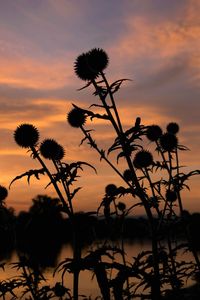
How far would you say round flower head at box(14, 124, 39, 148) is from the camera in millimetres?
9259

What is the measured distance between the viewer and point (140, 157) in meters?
10.7

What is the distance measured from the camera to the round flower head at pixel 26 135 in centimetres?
926

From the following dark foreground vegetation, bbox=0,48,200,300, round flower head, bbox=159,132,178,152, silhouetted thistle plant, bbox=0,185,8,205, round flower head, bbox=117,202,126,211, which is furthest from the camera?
round flower head, bbox=117,202,126,211

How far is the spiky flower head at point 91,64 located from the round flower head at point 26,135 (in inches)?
70.2

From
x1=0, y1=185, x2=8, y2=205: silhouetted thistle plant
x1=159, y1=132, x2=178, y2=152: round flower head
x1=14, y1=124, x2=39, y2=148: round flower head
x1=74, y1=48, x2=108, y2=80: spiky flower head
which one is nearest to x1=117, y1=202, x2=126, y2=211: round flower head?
x1=0, y1=185, x2=8, y2=205: silhouetted thistle plant

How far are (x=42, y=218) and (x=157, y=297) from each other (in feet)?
11.2

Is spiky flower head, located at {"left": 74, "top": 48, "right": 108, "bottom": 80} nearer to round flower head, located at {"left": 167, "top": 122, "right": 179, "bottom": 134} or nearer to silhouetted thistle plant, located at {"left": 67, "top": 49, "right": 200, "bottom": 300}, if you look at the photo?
silhouetted thistle plant, located at {"left": 67, "top": 49, "right": 200, "bottom": 300}

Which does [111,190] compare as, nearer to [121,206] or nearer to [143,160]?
[143,160]

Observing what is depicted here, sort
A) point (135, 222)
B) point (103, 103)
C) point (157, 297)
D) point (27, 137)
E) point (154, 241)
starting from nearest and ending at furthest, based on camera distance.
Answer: point (157, 297)
point (154, 241)
point (103, 103)
point (135, 222)
point (27, 137)

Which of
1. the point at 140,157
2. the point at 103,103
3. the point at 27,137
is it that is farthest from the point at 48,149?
the point at 103,103

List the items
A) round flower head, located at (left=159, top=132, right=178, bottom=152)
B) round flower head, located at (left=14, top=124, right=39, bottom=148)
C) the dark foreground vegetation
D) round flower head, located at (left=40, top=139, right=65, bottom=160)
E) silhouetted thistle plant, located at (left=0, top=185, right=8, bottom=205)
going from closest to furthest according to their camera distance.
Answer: the dark foreground vegetation
round flower head, located at (left=14, top=124, right=39, bottom=148)
round flower head, located at (left=159, top=132, right=178, bottom=152)
round flower head, located at (left=40, top=139, right=65, bottom=160)
silhouetted thistle plant, located at (left=0, top=185, right=8, bottom=205)

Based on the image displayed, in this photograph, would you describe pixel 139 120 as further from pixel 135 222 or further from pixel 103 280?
pixel 135 222

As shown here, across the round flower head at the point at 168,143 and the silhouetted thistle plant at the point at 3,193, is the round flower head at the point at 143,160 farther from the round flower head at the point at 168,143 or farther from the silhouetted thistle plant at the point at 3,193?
the silhouetted thistle plant at the point at 3,193

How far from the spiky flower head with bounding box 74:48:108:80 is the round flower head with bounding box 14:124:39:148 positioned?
5.85 feet
